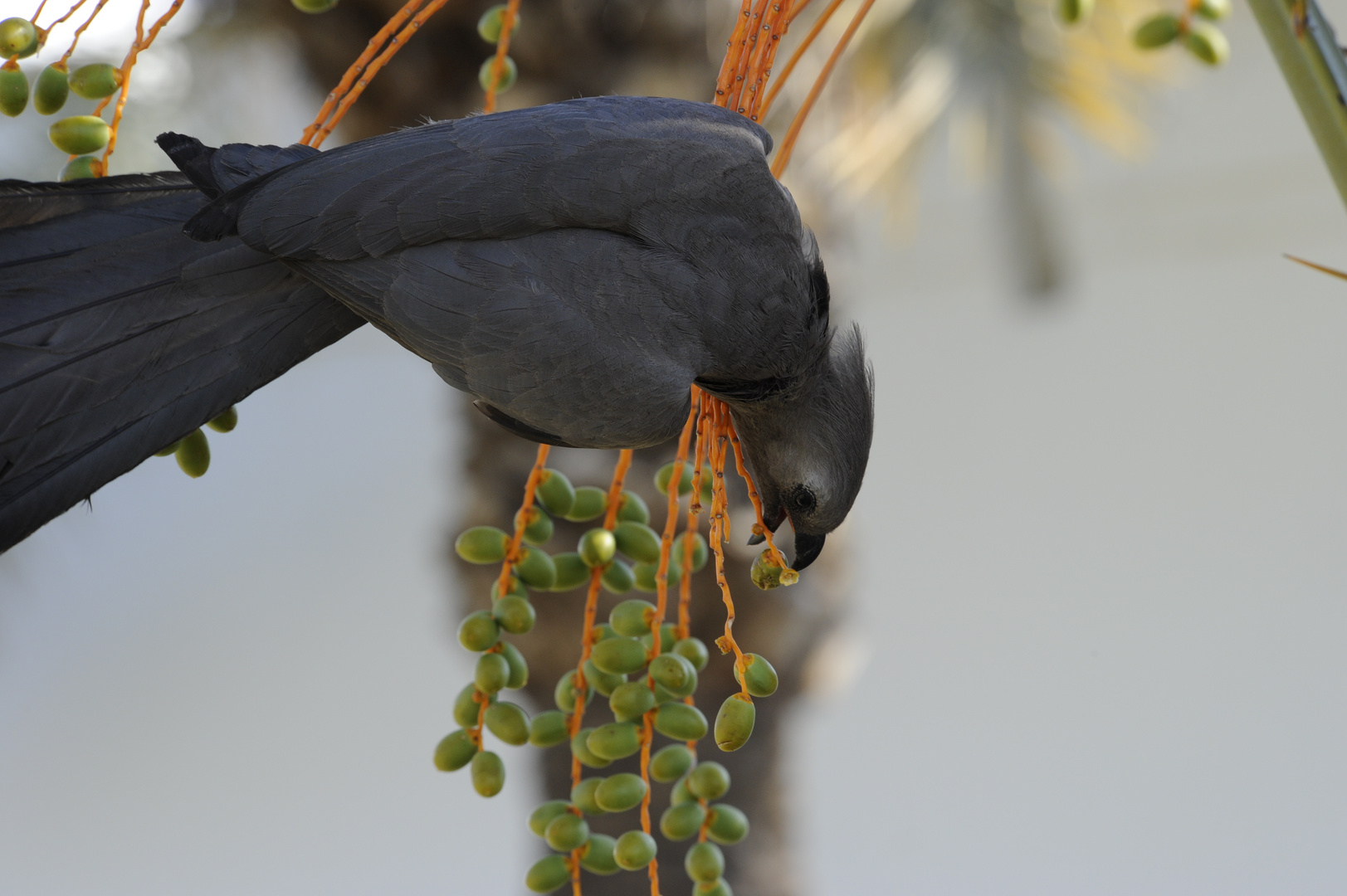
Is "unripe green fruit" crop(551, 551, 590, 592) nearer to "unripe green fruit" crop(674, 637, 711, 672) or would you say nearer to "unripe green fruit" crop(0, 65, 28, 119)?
"unripe green fruit" crop(674, 637, 711, 672)

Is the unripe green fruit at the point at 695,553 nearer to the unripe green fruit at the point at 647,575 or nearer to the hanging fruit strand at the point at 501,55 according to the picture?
the unripe green fruit at the point at 647,575

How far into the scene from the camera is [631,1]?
198 cm

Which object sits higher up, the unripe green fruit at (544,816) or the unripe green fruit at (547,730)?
the unripe green fruit at (547,730)

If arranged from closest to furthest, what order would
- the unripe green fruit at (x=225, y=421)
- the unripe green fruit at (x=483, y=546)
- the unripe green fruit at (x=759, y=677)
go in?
the unripe green fruit at (x=759, y=677) < the unripe green fruit at (x=225, y=421) < the unripe green fruit at (x=483, y=546)

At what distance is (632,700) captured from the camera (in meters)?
0.76

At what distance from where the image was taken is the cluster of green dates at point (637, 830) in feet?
2.52

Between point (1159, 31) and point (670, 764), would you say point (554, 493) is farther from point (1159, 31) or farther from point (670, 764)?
point (1159, 31)

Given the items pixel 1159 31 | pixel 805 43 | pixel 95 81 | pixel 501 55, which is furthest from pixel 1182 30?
pixel 95 81

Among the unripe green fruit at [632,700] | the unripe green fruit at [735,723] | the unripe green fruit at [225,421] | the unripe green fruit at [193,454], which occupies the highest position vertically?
the unripe green fruit at [225,421]

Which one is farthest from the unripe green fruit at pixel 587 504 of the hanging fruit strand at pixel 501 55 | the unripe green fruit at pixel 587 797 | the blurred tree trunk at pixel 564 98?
the blurred tree trunk at pixel 564 98

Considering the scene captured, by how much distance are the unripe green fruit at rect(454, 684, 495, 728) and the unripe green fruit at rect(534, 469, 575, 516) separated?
162 mm

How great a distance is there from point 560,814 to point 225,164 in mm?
541

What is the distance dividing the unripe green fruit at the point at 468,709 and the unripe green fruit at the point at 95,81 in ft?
1.72

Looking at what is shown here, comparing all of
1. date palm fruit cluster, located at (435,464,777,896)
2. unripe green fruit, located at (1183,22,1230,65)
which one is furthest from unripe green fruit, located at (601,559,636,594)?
unripe green fruit, located at (1183,22,1230,65)
